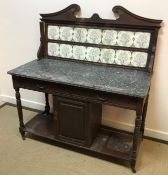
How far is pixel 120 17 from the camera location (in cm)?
186

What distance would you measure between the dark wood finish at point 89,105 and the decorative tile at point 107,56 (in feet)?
0.21

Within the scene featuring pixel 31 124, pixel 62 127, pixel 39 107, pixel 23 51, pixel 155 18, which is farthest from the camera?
pixel 39 107

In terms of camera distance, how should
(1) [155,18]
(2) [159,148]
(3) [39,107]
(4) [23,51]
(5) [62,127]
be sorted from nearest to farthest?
1. (1) [155,18]
2. (5) [62,127]
3. (2) [159,148]
4. (4) [23,51]
5. (3) [39,107]

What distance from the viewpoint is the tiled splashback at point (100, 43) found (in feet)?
6.16

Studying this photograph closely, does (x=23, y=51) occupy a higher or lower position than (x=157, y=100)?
higher

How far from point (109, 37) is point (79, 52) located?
32 cm

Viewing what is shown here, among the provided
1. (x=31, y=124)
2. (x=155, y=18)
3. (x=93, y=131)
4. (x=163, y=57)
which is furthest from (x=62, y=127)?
(x=155, y=18)

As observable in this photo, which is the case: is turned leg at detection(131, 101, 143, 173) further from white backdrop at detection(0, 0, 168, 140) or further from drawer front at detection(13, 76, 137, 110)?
white backdrop at detection(0, 0, 168, 140)

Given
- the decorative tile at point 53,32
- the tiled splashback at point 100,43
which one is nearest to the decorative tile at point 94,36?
the tiled splashback at point 100,43

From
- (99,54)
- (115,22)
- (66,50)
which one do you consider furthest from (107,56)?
(66,50)

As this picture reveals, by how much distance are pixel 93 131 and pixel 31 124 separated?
2.28 feet

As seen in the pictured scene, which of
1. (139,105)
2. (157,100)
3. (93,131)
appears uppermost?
(139,105)

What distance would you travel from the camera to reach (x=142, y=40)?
72.8 inches

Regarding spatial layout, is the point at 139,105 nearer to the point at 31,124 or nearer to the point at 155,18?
the point at 155,18
